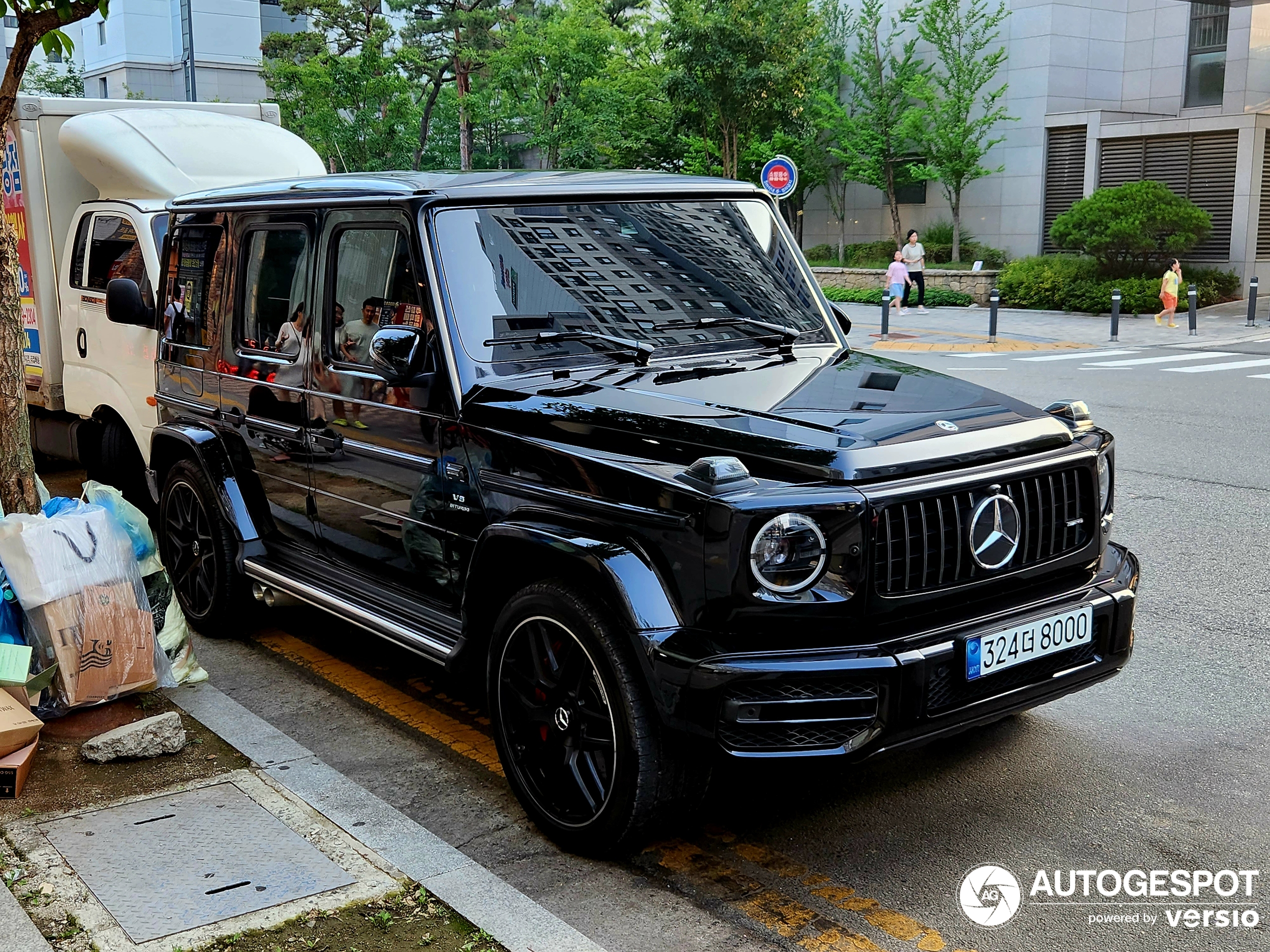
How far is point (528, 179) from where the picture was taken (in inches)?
190

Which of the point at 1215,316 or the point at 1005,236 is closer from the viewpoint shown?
the point at 1215,316

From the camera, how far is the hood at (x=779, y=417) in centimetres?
356

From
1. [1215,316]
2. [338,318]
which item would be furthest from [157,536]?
[1215,316]

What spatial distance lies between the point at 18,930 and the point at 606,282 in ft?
9.01

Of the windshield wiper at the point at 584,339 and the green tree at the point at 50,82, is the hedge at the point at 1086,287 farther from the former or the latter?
the green tree at the point at 50,82

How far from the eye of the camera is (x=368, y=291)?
4.81 m

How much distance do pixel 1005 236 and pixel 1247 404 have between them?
67.0ft

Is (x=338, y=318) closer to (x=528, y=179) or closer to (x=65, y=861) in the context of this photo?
(x=528, y=179)

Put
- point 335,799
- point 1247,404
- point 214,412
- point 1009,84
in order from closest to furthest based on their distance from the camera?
point 335,799 → point 214,412 → point 1247,404 → point 1009,84

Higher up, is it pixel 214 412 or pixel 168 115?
pixel 168 115

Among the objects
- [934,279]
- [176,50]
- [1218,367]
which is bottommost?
[1218,367]

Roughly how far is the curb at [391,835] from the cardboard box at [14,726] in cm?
67

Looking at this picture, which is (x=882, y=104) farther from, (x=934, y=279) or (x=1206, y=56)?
(x=1206, y=56)

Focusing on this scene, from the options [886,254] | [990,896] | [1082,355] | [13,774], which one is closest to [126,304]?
[13,774]
